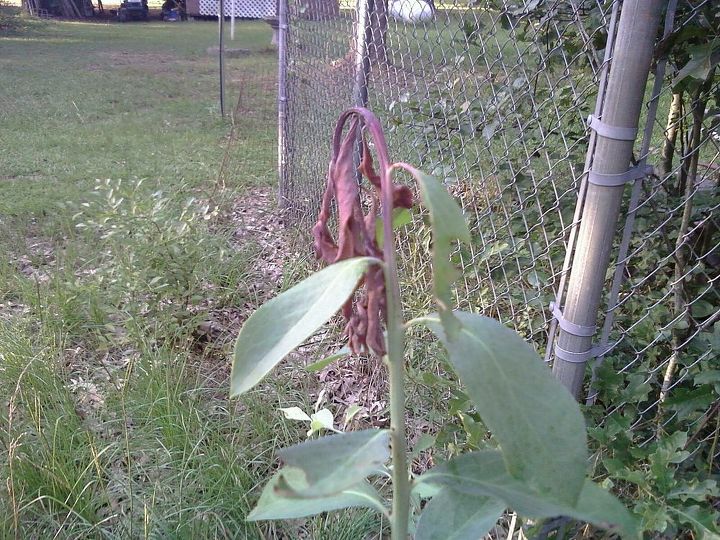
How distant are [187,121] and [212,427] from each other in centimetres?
618

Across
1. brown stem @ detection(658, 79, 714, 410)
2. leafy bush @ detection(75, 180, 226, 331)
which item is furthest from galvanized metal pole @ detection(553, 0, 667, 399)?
leafy bush @ detection(75, 180, 226, 331)

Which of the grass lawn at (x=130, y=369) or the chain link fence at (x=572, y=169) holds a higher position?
the chain link fence at (x=572, y=169)

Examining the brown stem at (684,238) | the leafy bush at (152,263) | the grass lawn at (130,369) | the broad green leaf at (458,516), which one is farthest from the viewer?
the leafy bush at (152,263)

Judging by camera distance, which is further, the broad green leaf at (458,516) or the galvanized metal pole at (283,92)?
the galvanized metal pole at (283,92)

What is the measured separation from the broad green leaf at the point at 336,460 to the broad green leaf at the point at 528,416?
13 centimetres

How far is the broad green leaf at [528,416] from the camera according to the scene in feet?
2.16

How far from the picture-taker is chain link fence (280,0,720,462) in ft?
4.82

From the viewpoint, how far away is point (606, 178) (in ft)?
4.32

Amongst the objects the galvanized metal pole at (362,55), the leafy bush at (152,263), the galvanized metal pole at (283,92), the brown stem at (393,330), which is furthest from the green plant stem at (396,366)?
the galvanized metal pole at (283,92)

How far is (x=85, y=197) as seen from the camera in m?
4.69

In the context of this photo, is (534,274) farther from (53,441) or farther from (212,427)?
(53,441)

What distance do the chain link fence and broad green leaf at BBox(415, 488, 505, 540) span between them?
0.67 metres

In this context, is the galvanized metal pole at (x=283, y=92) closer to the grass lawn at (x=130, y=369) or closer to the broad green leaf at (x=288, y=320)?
the grass lawn at (x=130, y=369)

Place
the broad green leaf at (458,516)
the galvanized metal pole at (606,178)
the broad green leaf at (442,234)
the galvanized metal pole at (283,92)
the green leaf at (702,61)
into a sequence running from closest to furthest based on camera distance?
the broad green leaf at (442,234) < the broad green leaf at (458,516) < the galvanized metal pole at (606,178) < the green leaf at (702,61) < the galvanized metal pole at (283,92)
